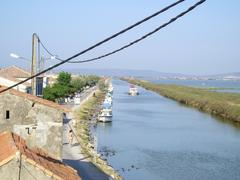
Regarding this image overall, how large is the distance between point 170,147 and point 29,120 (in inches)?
777

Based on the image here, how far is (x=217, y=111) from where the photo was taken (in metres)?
63.1

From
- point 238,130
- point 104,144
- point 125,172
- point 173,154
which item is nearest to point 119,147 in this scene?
point 104,144

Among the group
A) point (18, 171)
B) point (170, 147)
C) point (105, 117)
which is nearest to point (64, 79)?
point (105, 117)

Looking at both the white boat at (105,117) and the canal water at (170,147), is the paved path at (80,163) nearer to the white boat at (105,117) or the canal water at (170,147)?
the canal water at (170,147)

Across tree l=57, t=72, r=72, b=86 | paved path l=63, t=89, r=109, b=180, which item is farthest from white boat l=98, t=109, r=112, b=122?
paved path l=63, t=89, r=109, b=180

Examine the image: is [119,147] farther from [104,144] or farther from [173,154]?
[173,154]

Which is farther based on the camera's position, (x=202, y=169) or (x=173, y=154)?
(x=173, y=154)

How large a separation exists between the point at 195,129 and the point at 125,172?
20957 mm

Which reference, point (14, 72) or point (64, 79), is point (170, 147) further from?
point (64, 79)

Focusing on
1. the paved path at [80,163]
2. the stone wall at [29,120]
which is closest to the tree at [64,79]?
the paved path at [80,163]

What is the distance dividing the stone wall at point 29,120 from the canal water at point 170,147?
31.1 ft

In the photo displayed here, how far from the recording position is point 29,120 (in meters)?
15.2

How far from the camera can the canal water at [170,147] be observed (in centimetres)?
2534

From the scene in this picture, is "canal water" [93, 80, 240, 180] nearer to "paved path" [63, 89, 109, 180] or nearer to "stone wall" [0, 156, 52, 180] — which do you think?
"paved path" [63, 89, 109, 180]
